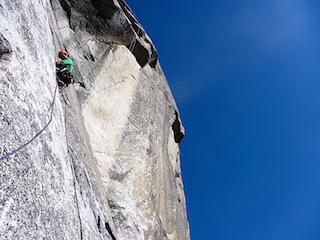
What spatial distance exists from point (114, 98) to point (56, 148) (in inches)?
236

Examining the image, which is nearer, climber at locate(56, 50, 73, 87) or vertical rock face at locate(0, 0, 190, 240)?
vertical rock face at locate(0, 0, 190, 240)

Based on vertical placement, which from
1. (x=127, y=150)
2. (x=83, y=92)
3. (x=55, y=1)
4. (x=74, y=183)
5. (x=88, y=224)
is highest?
(x=55, y=1)

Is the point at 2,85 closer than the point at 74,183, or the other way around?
the point at 2,85

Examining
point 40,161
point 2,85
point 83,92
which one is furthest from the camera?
point 83,92

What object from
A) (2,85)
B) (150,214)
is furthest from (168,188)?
(2,85)

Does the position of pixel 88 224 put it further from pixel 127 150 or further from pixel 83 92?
pixel 83 92

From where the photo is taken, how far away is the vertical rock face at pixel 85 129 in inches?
160

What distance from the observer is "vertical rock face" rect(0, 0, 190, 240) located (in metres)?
4.06

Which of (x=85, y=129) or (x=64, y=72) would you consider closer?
(x=64, y=72)

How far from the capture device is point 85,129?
876 centimetres

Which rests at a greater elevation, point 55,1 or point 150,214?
point 55,1

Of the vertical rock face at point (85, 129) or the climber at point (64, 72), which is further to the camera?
the climber at point (64, 72)

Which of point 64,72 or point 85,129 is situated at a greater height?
point 64,72

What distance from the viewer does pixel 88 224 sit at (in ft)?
18.2
